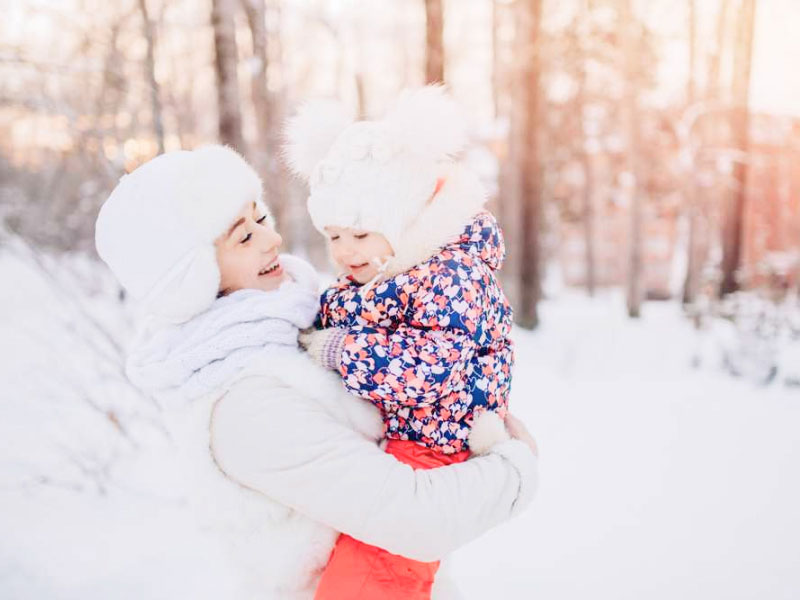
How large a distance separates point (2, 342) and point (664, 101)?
17773 mm

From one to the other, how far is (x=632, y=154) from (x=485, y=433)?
1227 centimetres

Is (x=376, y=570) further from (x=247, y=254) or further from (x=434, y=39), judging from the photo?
(x=434, y=39)

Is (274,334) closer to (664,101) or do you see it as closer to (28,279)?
(28,279)

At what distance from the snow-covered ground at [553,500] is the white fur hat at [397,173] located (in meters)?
2.56

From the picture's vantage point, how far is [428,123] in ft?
4.84

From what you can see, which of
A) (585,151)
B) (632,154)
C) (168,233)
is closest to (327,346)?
(168,233)

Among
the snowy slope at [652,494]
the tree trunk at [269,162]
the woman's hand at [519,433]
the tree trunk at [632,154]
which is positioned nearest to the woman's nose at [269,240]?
the woman's hand at [519,433]

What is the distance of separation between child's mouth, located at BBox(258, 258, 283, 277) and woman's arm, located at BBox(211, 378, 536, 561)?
1.09 ft

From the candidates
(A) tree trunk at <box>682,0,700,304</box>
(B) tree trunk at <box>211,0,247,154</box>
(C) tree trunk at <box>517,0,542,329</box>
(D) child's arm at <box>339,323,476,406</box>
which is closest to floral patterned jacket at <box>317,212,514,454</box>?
(D) child's arm at <box>339,323,476,406</box>

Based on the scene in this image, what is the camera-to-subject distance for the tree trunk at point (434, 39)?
22.9 ft

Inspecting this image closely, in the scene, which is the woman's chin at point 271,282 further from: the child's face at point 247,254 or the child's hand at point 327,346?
the child's hand at point 327,346

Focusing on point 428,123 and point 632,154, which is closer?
point 428,123

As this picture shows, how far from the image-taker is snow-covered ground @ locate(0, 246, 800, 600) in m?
3.35

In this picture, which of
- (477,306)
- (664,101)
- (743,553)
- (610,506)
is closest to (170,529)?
(610,506)
